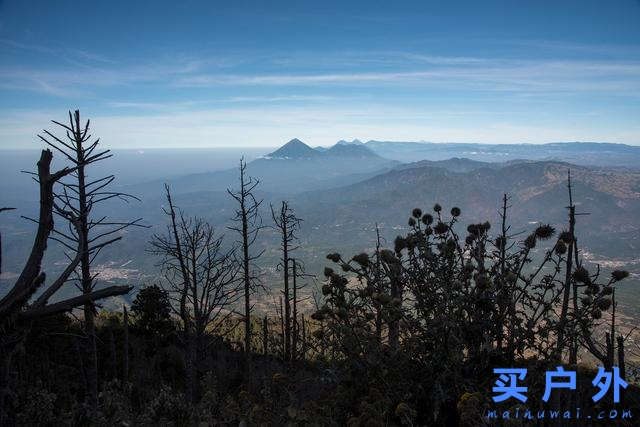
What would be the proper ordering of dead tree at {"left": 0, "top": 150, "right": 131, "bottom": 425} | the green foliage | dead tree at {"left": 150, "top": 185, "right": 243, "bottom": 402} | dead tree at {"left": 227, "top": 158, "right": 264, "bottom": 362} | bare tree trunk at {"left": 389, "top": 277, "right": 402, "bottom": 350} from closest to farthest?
dead tree at {"left": 0, "top": 150, "right": 131, "bottom": 425}
bare tree trunk at {"left": 389, "top": 277, "right": 402, "bottom": 350}
dead tree at {"left": 150, "top": 185, "right": 243, "bottom": 402}
dead tree at {"left": 227, "top": 158, "right": 264, "bottom": 362}
the green foliage

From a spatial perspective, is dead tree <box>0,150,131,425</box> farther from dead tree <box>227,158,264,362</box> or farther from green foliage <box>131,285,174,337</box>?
green foliage <box>131,285,174,337</box>

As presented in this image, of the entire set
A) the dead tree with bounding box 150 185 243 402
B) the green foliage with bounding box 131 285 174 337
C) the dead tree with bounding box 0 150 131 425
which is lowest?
the green foliage with bounding box 131 285 174 337

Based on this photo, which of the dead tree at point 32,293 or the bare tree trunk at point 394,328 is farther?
the bare tree trunk at point 394,328

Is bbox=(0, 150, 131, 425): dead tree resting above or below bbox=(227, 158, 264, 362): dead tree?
above

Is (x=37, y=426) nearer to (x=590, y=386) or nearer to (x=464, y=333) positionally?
(x=464, y=333)

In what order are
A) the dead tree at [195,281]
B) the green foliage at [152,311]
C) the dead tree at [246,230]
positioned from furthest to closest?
1. the green foliage at [152,311]
2. the dead tree at [246,230]
3. the dead tree at [195,281]

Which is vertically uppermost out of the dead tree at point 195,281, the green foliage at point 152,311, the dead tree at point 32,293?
the dead tree at point 32,293

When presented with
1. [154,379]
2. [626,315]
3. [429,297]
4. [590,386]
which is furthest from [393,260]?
[626,315]

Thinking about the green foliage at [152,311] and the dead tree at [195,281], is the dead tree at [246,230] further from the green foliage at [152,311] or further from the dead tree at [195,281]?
the green foliage at [152,311]

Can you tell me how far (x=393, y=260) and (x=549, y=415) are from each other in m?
2.60

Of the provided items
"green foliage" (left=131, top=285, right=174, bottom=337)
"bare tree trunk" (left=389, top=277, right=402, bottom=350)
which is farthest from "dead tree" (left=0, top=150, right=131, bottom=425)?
"green foliage" (left=131, top=285, right=174, bottom=337)

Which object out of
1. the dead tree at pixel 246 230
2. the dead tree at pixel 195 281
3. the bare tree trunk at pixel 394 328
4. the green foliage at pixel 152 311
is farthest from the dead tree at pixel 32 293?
the green foliage at pixel 152 311

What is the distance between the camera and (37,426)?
543 centimetres

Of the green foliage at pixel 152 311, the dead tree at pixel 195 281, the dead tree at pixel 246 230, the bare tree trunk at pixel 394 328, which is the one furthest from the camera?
the green foliage at pixel 152 311
